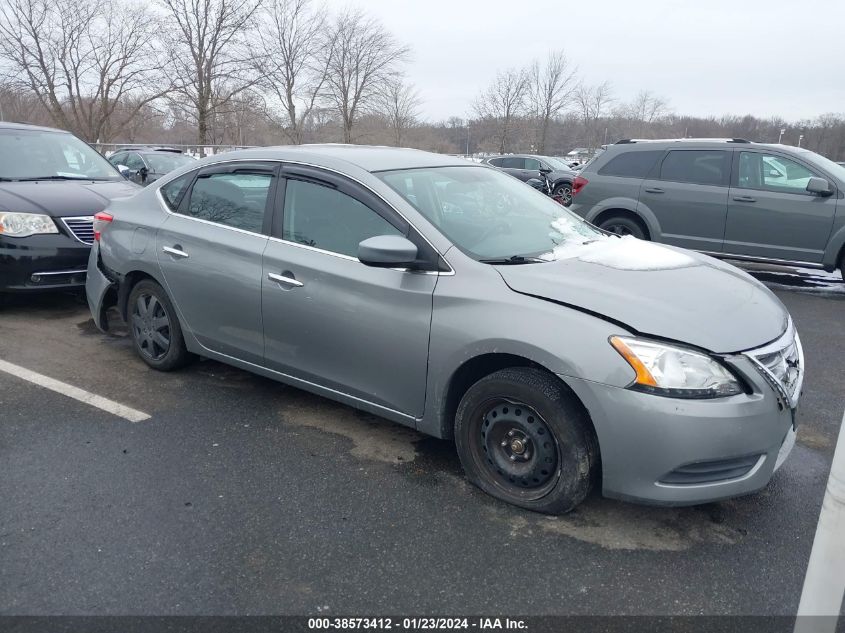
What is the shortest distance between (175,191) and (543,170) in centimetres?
1930

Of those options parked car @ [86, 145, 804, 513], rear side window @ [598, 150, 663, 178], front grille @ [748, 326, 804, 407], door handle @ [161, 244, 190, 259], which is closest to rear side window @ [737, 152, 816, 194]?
rear side window @ [598, 150, 663, 178]

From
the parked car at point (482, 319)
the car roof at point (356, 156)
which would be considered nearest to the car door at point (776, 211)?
the parked car at point (482, 319)

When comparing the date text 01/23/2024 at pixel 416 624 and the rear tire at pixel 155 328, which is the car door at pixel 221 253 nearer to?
the rear tire at pixel 155 328

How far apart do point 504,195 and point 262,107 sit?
1139 inches

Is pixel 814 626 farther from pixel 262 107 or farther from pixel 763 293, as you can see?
pixel 262 107

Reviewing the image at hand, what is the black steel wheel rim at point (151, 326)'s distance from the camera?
14.8 ft

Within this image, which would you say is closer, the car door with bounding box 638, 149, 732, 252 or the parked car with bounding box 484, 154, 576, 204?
the car door with bounding box 638, 149, 732, 252

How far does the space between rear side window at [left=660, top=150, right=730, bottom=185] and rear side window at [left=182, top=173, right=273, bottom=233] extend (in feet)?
20.6

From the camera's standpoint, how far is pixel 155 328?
4.55m

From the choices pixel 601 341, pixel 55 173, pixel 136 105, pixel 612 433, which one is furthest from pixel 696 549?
pixel 136 105

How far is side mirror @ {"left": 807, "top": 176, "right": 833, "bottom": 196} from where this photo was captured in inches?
294

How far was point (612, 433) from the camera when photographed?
8.63 feet

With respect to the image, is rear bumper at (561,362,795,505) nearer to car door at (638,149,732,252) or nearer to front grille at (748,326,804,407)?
front grille at (748,326,804,407)

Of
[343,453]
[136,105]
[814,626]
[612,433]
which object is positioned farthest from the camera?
[136,105]
